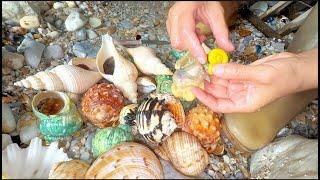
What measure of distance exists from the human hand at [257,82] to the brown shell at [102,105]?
0.30 m

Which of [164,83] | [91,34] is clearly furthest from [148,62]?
[91,34]

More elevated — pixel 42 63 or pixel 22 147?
pixel 42 63

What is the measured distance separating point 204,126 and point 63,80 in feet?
1.63

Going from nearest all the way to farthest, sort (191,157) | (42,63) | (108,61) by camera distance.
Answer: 1. (191,157)
2. (108,61)
3. (42,63)

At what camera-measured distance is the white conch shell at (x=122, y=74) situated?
58.2 inches

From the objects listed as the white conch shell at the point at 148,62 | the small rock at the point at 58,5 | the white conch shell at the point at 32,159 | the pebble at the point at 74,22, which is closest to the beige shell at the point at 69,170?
the white conch shell at the point at 32,159

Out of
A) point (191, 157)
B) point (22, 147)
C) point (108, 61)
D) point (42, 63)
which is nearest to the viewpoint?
point (191, 157)

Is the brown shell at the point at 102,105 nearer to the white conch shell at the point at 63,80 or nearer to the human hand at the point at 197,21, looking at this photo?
the white conch shell at the point at 63,80

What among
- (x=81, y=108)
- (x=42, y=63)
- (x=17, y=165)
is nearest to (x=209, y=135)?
(x=81, y=108)

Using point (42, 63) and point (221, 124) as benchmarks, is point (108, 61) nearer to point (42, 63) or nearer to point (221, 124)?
point (42, 63)

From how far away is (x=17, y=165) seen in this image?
119 cm

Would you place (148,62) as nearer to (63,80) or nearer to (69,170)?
(63,80)

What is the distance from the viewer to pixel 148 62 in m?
1.54

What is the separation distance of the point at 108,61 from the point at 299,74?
2.11ft
